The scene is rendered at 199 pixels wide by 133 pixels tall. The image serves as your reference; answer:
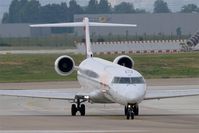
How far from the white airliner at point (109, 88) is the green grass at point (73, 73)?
1110 inches

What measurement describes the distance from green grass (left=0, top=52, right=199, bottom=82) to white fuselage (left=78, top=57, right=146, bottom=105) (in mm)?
29525

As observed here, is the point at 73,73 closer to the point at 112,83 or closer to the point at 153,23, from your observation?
the point at 112,83

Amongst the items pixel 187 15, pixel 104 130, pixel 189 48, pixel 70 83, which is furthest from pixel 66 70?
pixel 187 15

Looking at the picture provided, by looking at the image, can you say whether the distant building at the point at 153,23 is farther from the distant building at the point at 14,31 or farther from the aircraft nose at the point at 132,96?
the aircraft nose at the point at 132,96

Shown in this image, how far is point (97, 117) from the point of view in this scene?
39.6m

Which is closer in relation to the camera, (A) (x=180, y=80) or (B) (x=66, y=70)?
(B) (x=66, y=70)

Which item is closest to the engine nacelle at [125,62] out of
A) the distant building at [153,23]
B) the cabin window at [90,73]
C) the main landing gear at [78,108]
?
the cabin window at [90,73]

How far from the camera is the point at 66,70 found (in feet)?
144

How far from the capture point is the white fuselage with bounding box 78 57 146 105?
3762 centimetres

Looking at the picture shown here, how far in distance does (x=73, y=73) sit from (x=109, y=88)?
3562 centimetres

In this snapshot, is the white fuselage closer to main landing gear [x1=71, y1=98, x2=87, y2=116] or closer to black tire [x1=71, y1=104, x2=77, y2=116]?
main landing gear [x1=71, y1=98, x2=87, y2=116]

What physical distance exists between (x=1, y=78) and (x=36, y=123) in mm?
38466

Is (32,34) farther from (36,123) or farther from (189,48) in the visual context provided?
(36,123)

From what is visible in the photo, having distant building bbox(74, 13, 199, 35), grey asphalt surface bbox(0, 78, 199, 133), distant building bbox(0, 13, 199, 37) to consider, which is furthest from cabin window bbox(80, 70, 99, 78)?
distant building bbox(74, 13, 199, 35)
